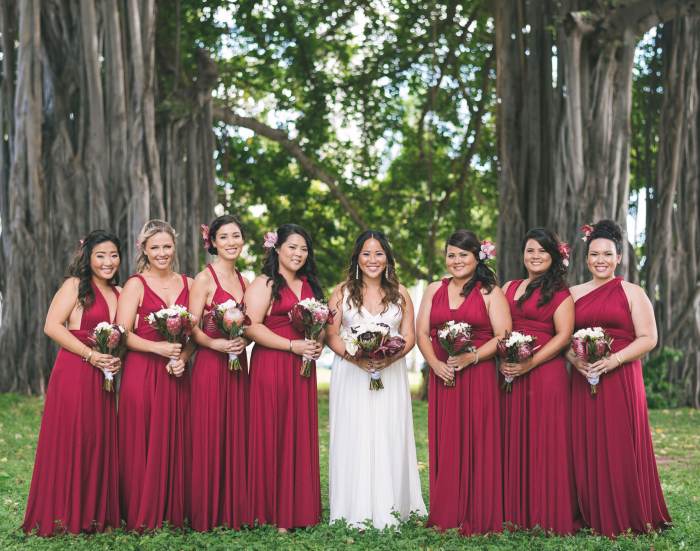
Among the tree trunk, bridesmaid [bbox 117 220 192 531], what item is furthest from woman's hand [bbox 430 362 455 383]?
the tree trunk

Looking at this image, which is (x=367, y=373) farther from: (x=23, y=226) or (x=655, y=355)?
(x=655, y=355)

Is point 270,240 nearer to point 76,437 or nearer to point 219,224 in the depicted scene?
point 219,224

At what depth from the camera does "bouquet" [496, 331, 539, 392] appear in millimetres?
5055

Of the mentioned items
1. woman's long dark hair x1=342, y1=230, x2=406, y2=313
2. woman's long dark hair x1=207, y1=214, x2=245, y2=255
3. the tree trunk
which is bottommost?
woman's long dark hair x1=342, y1=230, x2=406, y2=313

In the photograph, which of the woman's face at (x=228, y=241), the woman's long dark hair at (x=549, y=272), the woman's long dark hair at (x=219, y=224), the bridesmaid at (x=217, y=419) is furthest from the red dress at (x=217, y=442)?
the woman's long dark hair at (x=549, y=272)

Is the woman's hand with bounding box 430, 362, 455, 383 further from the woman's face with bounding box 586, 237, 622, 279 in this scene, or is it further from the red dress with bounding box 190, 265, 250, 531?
the red dress with bounding box 190, 265, 250, 531

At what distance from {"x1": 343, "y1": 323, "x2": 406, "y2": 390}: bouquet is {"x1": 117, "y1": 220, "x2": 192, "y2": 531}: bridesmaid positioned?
1.00 meters

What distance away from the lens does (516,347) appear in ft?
16.6

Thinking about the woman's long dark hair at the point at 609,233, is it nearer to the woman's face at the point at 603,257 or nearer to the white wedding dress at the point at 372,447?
the woman's face at the point at 603,257

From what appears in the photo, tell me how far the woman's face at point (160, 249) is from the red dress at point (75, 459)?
56cm

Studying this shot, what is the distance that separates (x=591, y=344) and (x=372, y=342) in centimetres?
123

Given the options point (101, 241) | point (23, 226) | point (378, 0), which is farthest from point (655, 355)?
point (101, 241)

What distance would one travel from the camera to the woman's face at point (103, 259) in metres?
5.32

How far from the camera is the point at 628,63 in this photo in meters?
9.95
